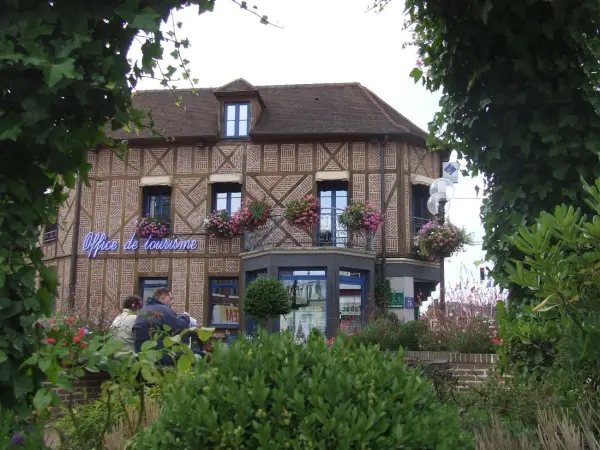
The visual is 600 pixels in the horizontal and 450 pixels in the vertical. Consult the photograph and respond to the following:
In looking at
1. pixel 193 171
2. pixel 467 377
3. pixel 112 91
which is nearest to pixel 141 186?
pixel 193 171

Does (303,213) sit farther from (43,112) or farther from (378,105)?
(43,112)

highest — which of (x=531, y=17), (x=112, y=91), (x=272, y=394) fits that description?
(x=531, y=17)

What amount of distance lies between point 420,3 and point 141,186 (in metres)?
15.7

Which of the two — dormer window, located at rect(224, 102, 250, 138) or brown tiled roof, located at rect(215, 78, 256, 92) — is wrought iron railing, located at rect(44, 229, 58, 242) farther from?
brown tiled roof, located at rect(215, 78, 256, 92)

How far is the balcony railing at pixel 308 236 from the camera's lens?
1830cm

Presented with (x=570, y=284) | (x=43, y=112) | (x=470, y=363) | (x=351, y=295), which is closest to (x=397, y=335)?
(x=470, y=363)

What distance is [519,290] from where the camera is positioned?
4.58 m

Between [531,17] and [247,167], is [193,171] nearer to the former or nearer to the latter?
[247,167]

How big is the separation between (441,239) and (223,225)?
5.99 meters

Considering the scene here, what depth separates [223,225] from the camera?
1838cm

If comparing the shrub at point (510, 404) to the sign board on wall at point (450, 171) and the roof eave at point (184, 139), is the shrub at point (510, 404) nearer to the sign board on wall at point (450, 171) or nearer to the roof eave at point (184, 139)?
the sign board on wall at point (450, 171)

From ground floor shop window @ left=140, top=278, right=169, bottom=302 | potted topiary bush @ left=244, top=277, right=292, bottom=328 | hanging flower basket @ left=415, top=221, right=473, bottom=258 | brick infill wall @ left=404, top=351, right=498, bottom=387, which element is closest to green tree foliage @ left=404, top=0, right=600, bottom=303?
brick infill wall @ left=404, top=351, right=498, bottom=387

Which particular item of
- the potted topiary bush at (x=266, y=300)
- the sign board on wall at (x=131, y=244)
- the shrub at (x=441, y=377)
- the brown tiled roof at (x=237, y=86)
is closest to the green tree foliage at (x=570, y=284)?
the shrub at (x=441, y=377)

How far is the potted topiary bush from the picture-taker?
587 inches
